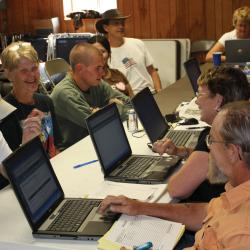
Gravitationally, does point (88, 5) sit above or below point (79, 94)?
above

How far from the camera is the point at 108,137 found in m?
2.62

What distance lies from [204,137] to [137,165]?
0.45 m

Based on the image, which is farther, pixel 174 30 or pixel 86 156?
pixel 174 30

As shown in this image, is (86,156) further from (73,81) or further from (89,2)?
(89,2)

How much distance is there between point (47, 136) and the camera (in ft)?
10.3

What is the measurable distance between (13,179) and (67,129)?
5.65ft

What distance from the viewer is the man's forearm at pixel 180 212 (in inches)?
81.6

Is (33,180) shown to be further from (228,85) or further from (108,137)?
(228,85)

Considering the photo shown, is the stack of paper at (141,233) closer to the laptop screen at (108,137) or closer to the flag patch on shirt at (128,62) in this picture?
the laptop screen at (108,137)

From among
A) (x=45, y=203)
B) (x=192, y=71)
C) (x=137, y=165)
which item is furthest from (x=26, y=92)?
(x=192, y=71)

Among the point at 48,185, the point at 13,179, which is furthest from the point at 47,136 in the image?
the point at 13,179

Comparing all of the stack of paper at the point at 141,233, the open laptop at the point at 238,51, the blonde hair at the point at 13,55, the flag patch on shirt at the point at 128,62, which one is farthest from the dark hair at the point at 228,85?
the flag patch on shirt at the point at 128,62

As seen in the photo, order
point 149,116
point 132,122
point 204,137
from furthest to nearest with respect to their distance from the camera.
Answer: point 132,122 < point 149,116 < point 204,137

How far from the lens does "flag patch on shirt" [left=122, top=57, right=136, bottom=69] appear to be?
538cm
